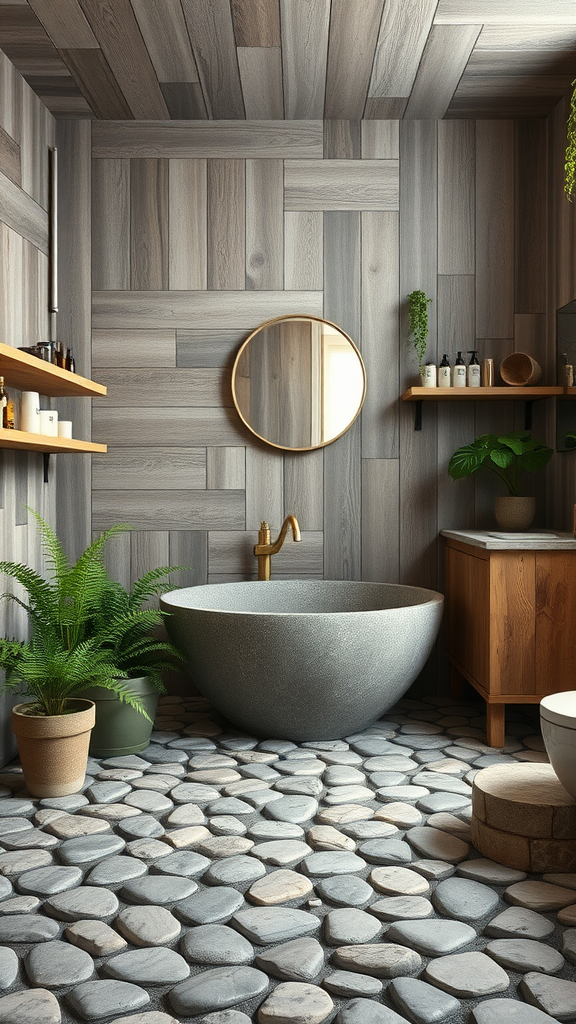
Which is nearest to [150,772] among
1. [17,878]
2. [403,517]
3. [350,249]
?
[17,878]

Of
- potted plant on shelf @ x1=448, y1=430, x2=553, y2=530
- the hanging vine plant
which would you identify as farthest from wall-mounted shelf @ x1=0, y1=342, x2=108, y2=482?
the hanging vine plant

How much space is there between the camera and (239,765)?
8.59ft

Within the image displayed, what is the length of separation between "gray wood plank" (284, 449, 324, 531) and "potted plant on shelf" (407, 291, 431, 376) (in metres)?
0.58

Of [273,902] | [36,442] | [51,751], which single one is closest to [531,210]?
[36,442]

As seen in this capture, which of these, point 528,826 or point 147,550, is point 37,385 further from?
point 528,826

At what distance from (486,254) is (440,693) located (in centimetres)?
184

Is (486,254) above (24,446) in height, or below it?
above

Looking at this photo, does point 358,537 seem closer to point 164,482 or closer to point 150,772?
point 164,482

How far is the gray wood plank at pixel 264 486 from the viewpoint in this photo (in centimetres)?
351

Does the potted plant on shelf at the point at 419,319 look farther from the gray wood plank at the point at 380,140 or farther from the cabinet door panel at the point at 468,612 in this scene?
the cabinet door panel at the point at 468,612

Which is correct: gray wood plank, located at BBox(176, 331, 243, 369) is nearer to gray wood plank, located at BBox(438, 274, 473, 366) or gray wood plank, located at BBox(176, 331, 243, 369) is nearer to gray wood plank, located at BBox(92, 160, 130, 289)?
gray wood plank, located at BBox(92, 160, 130, 289)

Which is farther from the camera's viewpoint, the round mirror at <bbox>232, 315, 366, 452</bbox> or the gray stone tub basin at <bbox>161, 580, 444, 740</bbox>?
the round mirror at <bbox>232, 315, 366, 452</bbox>

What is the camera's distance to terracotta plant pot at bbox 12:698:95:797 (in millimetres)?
2359

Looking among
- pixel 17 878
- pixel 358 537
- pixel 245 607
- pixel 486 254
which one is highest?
pixel 486 254
